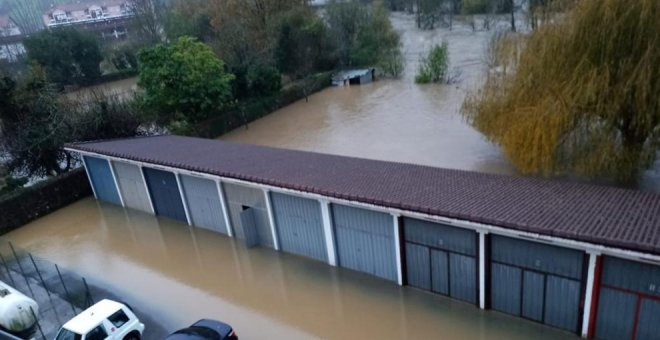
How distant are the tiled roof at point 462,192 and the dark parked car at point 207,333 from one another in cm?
427

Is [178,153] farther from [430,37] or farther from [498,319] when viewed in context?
[430,37]

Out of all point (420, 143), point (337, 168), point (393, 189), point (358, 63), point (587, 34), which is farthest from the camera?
point (358, 63)

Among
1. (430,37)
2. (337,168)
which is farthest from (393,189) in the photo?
(430,37)

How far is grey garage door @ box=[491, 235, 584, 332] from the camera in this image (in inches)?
392

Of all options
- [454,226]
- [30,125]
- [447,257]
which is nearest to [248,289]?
[447,257]

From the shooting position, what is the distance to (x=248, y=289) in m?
13.7

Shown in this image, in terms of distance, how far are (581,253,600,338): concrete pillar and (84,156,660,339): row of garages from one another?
21 millimetres

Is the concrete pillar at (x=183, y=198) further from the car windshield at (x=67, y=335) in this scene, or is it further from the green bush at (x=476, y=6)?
the green bush at (x=476, y=6)

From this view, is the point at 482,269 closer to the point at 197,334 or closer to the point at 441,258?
the point at 441,258

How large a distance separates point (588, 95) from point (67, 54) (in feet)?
171

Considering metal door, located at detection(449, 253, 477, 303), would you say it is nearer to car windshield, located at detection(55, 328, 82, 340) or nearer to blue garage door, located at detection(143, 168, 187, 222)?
car windshield, located at detection(55, 328, 82, 340)

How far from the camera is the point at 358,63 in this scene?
4384cm

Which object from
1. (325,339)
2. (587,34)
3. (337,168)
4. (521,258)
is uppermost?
(587,34)

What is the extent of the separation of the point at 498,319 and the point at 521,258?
1760 millimetres
